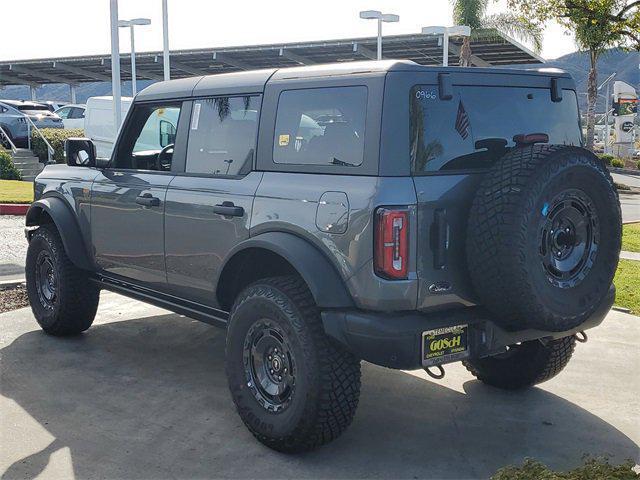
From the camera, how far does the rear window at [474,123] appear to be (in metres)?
3.95

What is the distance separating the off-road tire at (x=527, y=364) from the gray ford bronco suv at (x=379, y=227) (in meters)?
0.05

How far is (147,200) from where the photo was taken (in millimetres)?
5234

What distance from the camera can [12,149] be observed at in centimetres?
2192

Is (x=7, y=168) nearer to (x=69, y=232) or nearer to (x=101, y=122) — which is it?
(x=101, y=122)

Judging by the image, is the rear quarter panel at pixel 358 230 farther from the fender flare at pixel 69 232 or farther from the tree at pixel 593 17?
the tree at pixel 593 17

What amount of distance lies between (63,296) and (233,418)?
2.21 meters

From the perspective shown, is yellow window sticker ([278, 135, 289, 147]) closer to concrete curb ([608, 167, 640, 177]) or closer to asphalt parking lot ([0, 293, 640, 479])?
asphalt parking lot ([0, 293, 640, 479])

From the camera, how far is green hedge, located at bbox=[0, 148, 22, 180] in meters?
19.8

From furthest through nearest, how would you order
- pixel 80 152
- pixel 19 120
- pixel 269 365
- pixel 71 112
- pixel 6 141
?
pixel 71 112 < pixel 19 120 < pixel 6 141 < pixel 80 152 < pixel 269 365

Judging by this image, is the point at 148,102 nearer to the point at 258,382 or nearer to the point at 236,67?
the point at 258,382

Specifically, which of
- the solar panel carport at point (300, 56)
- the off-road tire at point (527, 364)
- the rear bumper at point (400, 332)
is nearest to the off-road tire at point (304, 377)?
the rear bumper at point (400, 332)

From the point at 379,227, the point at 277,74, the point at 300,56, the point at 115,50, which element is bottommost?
the point at 379,227

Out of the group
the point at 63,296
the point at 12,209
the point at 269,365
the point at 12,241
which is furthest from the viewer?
the point at 12,209

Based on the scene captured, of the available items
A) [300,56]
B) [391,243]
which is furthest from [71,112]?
[391,243]
